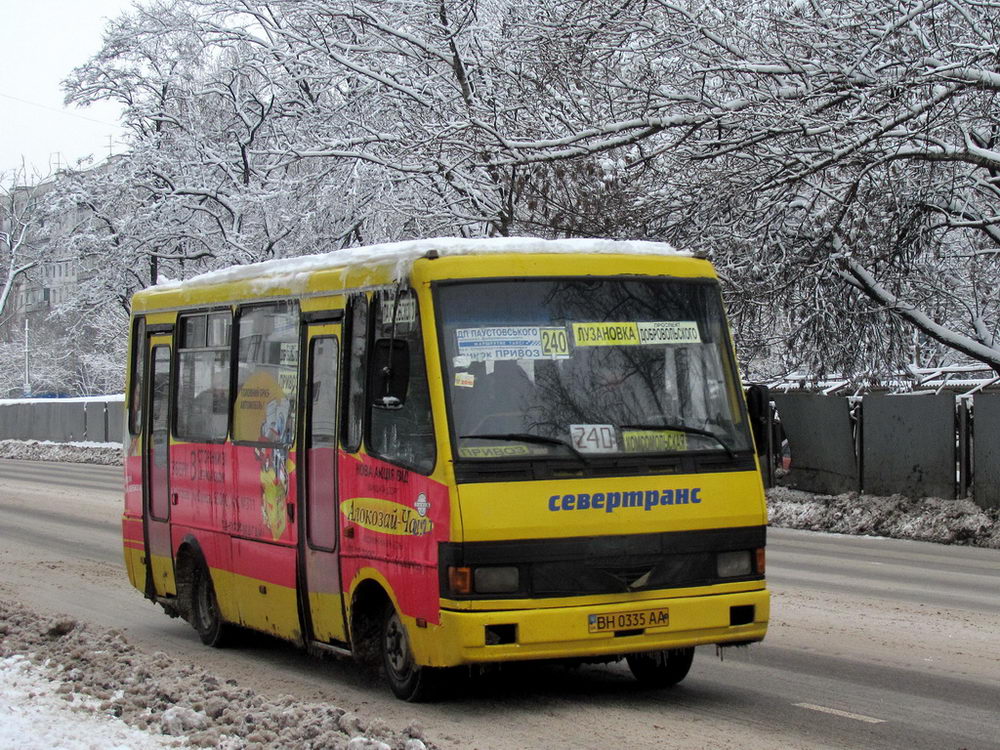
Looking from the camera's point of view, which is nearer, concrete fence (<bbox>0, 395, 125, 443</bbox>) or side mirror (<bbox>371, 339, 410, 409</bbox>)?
side mirror (<bbox>371, 339, 410, 409</bbox>)

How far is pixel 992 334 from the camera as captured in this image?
83.9 feet

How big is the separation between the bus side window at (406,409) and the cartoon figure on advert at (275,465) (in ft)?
4.26

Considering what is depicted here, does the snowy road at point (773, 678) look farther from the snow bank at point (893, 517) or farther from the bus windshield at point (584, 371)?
the snow bank at point (893, 517)

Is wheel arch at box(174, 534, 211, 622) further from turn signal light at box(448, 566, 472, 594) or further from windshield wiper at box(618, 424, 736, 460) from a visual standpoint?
windshield wiper at box(618, 424, 736, 460)

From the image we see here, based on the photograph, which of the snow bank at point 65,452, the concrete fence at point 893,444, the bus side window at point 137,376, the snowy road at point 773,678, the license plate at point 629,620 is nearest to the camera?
the snowy road at point 773,678

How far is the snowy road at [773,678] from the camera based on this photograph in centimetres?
746

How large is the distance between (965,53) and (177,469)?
10944 millimetres

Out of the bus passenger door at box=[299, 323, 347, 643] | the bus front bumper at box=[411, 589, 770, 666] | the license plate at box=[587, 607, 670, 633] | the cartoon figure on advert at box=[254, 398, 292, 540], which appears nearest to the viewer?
the bus front bumper at box=[411, 589, 770, 666]

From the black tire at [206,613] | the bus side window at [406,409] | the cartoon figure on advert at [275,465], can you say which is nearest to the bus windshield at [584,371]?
the bus side window at [406,409]

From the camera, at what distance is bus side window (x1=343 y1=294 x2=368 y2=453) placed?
345 inches

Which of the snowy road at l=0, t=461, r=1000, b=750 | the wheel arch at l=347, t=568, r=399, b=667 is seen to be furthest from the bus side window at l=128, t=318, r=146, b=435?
the wheel arch at l=347, t=568, r=399, b=667

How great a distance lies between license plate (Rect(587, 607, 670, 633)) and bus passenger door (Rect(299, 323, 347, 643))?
177 cm

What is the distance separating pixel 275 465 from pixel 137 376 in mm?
3274

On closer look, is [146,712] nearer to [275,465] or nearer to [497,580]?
[497,580]
